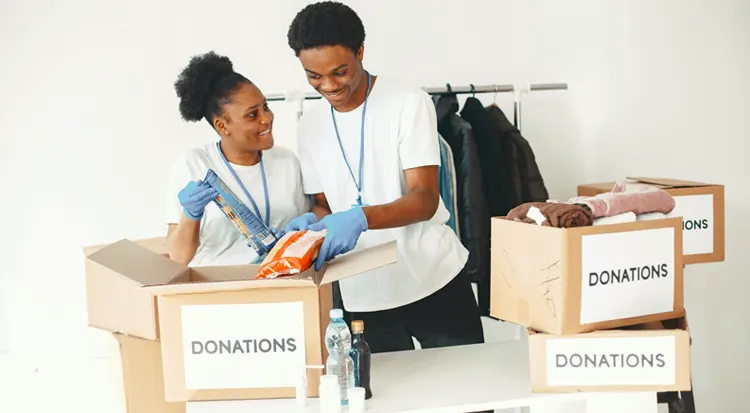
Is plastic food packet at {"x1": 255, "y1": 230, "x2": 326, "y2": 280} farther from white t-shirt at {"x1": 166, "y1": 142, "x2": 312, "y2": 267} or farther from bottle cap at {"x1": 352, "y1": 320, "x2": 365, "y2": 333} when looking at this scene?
white t-shirt at {"x1": 166, "y1": 142, "x2": 312, "y2": 267}

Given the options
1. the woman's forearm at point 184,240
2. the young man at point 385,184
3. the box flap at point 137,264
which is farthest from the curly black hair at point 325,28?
the box flap at point 137,264

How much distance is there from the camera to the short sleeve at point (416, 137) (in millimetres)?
2086

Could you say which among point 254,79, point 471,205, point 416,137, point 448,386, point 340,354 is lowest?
point 448,386

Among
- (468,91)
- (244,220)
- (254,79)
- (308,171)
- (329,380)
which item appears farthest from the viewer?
(254,79)

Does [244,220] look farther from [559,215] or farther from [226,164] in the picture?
[559,215]

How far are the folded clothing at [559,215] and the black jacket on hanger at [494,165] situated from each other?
910 mm

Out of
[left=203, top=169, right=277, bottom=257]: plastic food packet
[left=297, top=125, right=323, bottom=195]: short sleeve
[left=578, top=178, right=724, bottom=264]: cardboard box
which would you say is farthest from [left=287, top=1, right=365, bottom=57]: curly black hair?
[left=578, top=178, right=724, bottom=264]: cardboard box

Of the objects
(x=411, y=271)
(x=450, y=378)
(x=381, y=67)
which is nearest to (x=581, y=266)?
(x=450, y=378)

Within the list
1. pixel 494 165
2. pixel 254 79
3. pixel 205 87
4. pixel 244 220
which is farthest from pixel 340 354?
pixel 254 79

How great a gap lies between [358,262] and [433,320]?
546mm

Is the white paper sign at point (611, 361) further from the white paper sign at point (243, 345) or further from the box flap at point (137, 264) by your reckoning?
the box flap at point (137, 264)

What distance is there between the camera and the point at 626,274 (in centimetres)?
171

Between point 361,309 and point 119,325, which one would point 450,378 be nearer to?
point 361,309

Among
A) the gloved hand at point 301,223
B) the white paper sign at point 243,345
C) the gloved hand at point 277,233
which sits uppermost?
the gloved hand at point 301,223
